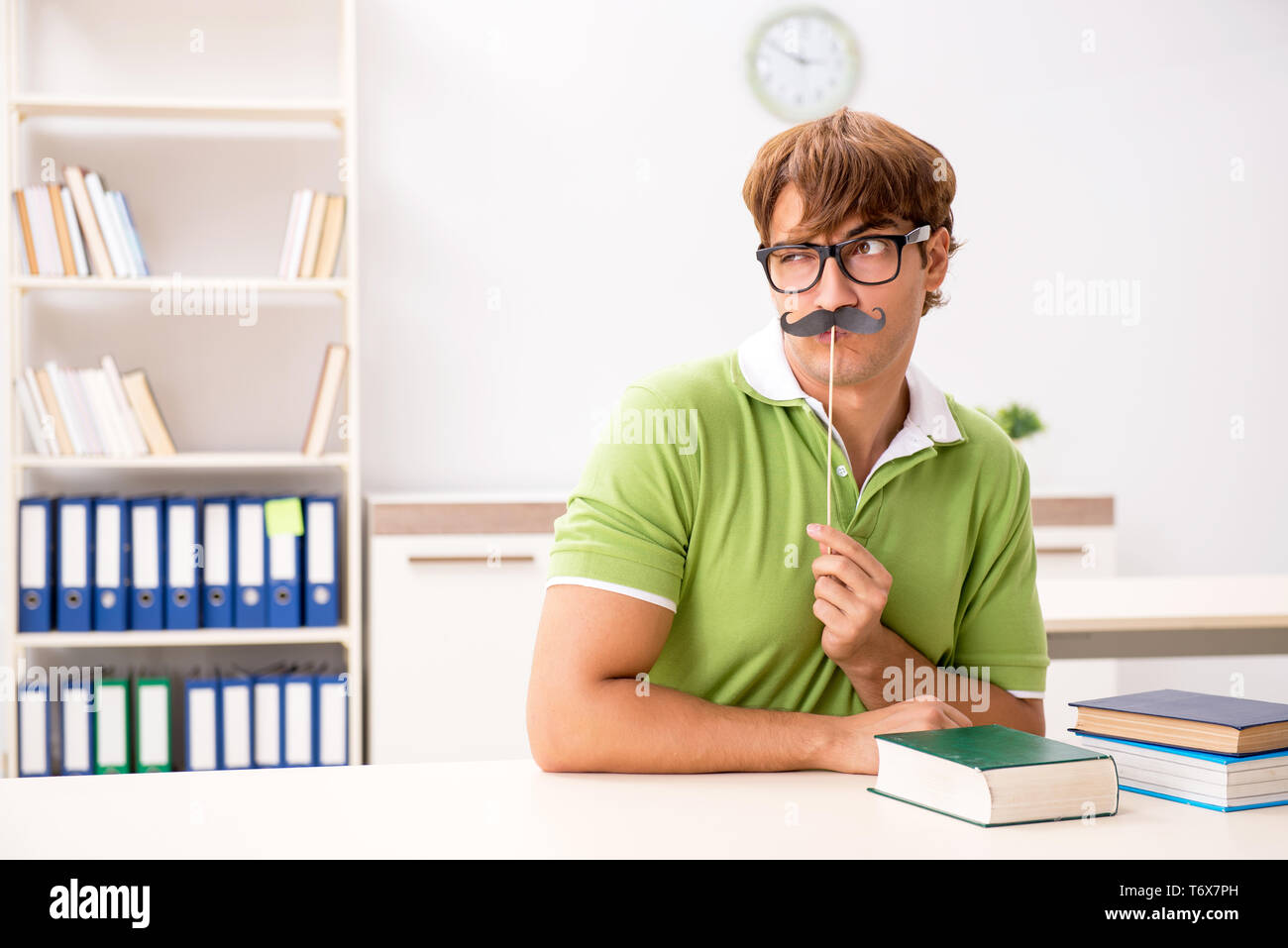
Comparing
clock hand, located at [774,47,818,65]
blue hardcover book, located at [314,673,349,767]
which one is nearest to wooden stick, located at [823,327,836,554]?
blue hardcover book, located at [314,673,349,767]

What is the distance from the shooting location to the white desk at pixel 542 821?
957mm

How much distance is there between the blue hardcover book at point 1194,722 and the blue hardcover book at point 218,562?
228 centimetres

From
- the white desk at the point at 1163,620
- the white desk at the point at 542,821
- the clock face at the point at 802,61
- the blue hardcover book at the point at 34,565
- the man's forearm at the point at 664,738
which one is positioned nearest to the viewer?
the white desk at the point at 542,821

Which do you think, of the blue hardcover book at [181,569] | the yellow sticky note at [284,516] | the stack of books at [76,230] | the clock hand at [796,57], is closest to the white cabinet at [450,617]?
the yellow sticky note at [284,516]

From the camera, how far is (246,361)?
10.8ft

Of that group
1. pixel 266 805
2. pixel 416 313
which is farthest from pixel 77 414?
pixel 266 805

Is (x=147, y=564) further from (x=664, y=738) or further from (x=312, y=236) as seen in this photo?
(x=664, y=738)

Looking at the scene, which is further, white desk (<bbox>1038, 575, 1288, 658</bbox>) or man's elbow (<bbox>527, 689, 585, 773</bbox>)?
white desk (<bbox>1038, 575, 1288, 658</bbox>)

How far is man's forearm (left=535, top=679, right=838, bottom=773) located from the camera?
1.20 m

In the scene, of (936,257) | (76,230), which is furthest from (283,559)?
(936,257)

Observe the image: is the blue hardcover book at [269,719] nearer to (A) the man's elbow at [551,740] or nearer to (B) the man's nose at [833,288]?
(A) the man's elbow at [551,740]

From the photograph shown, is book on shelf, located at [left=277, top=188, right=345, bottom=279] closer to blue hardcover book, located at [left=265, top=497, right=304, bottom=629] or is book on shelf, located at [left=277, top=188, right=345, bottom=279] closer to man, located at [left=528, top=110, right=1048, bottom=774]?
blue hardcover book, located at [left=265, top=497, right=304, bottom=629]

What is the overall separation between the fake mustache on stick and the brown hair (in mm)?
92
